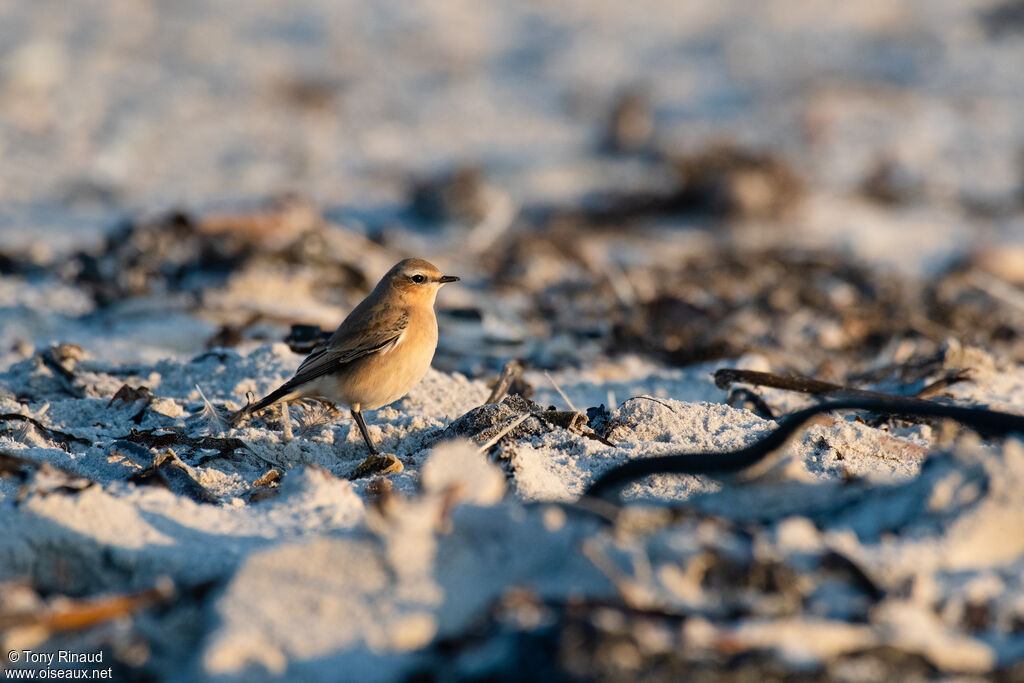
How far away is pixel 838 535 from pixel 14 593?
6.58ft

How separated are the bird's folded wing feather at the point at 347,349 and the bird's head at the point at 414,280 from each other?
0.77 ft

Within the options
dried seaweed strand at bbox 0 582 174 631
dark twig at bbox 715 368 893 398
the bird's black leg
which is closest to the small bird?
the bird's black leg

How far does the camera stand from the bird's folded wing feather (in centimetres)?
464

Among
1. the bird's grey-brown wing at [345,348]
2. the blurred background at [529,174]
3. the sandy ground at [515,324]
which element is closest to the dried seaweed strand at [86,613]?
the sandy ground at [515,324]

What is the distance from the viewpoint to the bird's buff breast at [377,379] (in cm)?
461

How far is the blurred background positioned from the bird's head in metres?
0.73

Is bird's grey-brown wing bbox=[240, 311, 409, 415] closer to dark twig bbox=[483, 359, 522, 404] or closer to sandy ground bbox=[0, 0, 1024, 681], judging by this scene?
sandy ground bbox=[0, 0, 1024, 681]

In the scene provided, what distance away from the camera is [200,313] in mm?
6438

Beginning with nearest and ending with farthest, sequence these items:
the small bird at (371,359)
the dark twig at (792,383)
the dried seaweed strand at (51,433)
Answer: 1. the dried seaweed strand at (51,433)
2. the dark twig at (792,383)
3. the small bird at (371,359)

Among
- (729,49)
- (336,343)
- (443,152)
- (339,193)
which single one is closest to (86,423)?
(336,343)

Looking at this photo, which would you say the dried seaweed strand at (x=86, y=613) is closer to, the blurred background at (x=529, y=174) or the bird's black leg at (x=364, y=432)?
the bird's black leg at (x=364, y=432)

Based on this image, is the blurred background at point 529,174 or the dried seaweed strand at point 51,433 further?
the blurred background at point 529,174

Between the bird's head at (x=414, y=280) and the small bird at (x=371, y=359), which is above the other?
the bird's head at (x=414, y=280)

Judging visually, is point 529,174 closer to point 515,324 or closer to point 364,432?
point 515,324
